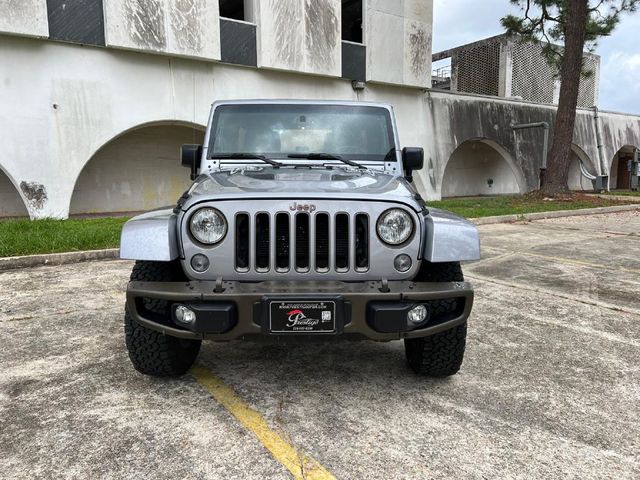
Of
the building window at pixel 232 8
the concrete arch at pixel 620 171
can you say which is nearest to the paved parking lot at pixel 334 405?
the building window at pixel 232 8

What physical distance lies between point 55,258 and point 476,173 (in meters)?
18.5

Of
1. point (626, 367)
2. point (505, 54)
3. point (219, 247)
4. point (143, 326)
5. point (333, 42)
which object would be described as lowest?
point (626, 367)

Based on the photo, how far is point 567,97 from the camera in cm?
1445

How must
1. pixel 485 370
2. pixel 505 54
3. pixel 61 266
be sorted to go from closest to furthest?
pixel 485 370 → pixel 61 266 → pixel 505 54

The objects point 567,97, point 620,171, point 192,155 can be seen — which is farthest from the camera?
point 620,171

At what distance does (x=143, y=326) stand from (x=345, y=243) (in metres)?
1.13

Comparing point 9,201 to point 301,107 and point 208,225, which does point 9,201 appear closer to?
point 301,107

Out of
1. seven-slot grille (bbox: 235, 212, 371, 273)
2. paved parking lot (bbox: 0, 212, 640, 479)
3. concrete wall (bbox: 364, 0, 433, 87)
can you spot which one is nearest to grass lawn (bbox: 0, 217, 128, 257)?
paved parking lot (bbox: 0, 212, 640, 479)

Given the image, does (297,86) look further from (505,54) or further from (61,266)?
(505,54)

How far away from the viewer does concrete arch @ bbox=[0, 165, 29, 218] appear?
11.9 meters

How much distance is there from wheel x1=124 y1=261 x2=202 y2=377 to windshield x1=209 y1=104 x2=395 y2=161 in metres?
1.18

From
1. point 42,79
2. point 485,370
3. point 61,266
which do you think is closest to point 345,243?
point 485,370

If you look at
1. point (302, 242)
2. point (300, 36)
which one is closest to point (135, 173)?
point (300, 36)

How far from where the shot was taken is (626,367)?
3.19 m
